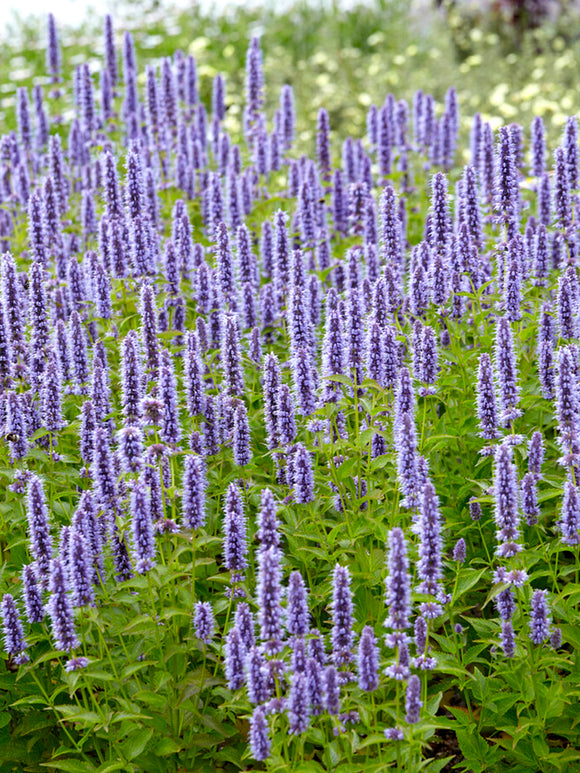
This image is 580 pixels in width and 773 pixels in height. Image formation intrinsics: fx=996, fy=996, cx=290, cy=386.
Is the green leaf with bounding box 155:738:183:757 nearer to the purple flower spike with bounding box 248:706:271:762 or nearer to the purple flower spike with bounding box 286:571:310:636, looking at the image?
the purple flower spike with bounding box 248:706:271:762

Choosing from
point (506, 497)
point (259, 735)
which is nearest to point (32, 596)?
point (259, 735)

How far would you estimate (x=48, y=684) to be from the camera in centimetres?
500

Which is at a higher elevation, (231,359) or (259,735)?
(231,359)

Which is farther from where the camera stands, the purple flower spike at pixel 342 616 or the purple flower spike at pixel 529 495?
the purple flower spike at pixel 529 495

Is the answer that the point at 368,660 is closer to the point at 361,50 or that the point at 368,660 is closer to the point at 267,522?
the point at 267,522

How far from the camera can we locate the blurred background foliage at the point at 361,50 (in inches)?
642

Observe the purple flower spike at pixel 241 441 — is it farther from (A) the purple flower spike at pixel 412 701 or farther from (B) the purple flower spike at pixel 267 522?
(A) the purple flower spike at pixel 412 701

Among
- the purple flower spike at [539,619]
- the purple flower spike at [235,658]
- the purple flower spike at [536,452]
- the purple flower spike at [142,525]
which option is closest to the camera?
the purple flower spike at [235,658]

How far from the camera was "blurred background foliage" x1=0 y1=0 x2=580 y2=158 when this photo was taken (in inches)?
642

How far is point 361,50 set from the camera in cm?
2111

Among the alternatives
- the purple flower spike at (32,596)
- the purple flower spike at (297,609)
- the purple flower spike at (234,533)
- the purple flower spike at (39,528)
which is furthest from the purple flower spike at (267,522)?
the purple flower spike at (32,596)

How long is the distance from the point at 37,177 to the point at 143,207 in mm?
4484

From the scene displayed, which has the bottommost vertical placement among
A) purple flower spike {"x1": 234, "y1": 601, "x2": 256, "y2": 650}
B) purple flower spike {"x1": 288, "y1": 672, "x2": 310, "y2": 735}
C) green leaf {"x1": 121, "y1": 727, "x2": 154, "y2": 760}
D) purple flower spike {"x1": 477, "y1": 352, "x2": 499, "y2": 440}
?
green leaf {"x1": 121, "y1": 727, "x2": 154, "y2": 760}

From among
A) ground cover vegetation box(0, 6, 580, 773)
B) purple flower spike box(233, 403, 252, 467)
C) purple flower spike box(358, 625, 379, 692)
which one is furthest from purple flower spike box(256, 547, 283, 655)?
purple flower spike box(233, 403, 252, 467)
